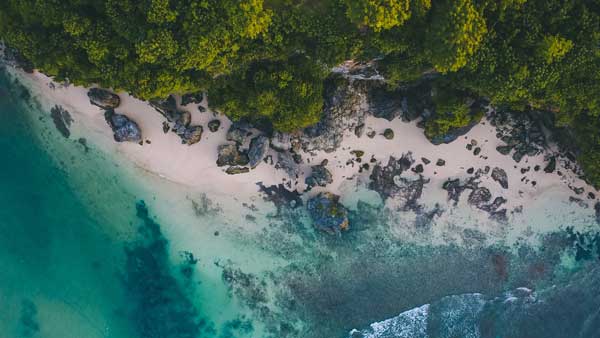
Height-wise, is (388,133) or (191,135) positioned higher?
(191,135)

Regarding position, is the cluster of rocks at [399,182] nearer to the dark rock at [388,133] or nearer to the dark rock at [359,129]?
the dark rock at [388,133]

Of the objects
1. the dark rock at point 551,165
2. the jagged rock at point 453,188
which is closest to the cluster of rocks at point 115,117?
the jagged rock at point 453,188

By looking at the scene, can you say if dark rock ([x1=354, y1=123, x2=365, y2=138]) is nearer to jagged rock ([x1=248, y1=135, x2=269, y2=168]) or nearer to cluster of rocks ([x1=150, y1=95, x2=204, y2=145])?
jagged rock ([x1=248, y1=135, x2=269, y2=168])

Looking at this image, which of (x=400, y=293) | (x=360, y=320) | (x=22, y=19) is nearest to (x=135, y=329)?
A: (x=360, y=320)

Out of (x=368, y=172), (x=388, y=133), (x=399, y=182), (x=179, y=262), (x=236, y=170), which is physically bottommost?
(x=179, y=262)

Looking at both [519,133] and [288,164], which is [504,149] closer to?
[519,133]

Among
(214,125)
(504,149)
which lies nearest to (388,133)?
(504,149)

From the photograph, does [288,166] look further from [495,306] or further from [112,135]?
[495,306]
